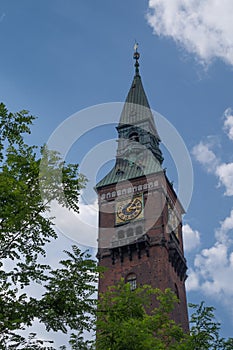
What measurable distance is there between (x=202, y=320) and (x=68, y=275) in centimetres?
1190

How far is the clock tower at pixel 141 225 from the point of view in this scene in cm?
5059

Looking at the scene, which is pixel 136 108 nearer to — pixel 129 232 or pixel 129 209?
pixel 129 209

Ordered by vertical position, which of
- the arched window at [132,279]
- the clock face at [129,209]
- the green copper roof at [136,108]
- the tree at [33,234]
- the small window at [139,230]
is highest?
the green copper roof at [136,108]

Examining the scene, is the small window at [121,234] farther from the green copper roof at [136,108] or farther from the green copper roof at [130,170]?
the green copper roof at [136,108]

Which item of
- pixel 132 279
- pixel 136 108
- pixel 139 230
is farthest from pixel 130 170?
pixel 132 279

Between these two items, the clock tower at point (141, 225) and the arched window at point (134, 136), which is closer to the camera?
the clock tower at point (141, 225)

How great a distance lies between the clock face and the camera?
178 ft

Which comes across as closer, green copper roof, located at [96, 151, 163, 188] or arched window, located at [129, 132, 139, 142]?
green copper roof, located at [96, 151, 163, 188]

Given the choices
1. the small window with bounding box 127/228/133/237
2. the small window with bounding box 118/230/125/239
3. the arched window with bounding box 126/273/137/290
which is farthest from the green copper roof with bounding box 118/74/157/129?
the arched window with bounding box 126/273/137/290

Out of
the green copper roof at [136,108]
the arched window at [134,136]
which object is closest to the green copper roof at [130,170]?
the arched window at [134,136]

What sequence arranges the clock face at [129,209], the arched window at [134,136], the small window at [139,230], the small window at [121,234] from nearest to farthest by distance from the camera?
the small window at [139,230], the small window at [121,234], the clock face at [129,209], the arched window at [134,136]

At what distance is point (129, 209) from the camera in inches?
2181

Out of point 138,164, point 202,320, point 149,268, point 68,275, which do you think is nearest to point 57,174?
point 68,275

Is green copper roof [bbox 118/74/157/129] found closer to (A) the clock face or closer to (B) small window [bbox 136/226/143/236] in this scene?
(A) the clock face
